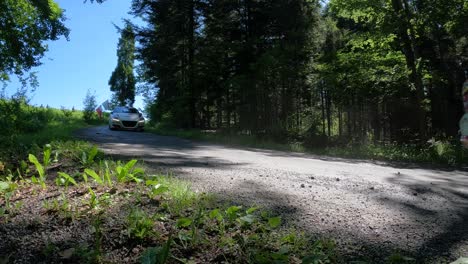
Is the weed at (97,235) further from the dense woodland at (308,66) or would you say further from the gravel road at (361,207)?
the dense woodland at (308,66)

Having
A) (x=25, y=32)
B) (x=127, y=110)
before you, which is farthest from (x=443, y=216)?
(x=25, y=32)

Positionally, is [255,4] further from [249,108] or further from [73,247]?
[73,247]

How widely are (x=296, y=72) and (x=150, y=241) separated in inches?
597

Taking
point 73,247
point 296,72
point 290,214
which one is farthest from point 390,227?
point 296,72

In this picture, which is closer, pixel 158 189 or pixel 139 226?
pixel 139 226

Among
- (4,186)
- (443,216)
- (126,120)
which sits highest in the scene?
(126,120)

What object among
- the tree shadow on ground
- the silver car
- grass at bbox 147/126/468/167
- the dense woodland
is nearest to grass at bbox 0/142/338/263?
the tree shadow on ground

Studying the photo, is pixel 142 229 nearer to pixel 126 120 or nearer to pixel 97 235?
pixel 97 235

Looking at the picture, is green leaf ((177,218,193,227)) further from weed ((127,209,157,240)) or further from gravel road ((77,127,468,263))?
gravel road ((77,127,468,263))

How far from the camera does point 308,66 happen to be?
57.7 feet

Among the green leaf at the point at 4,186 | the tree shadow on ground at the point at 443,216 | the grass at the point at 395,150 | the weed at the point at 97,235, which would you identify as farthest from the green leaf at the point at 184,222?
the grass at the point at 395,150

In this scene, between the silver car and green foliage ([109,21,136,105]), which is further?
green foliage ([109,21,136,105])

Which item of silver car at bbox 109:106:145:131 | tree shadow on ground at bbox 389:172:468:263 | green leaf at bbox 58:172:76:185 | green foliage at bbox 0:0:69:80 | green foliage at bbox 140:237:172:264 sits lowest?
tree shadow on ground at bbox 389:172:468:263

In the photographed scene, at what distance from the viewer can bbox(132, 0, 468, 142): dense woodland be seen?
13.4 metres
